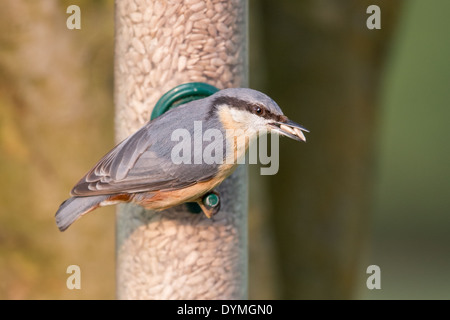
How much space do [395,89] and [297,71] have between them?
10.9 m

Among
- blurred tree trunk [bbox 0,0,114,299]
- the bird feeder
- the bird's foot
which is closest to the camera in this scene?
the bird's foot

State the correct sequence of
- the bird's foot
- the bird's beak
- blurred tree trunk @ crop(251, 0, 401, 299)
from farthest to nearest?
blurred tree trunk @ crop(251, 0, 401, 299) → the bird's foot → the bird's beak

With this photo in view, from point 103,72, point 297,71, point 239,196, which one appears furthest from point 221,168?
point 297,71

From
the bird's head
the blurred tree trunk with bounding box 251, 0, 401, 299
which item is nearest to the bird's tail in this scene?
the bird's head

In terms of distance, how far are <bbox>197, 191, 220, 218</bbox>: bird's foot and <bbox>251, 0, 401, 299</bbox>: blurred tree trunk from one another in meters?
2.15

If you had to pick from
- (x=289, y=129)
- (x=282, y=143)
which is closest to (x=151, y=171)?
(x=289, y=129)

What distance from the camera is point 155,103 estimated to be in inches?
144

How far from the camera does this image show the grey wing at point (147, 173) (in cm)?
328

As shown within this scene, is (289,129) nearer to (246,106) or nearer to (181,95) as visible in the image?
(246,106)

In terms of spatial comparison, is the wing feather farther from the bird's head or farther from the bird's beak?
the bird's beak

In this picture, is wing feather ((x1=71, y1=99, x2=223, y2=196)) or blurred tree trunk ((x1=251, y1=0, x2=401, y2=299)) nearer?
wing feather ((x1=71, y1=99, x2=223, y2=196))

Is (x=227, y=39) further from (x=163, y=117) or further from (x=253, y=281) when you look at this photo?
(x=253, y=281)

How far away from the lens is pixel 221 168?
3.32 metres

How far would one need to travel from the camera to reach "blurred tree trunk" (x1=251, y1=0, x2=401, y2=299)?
5488 mm
